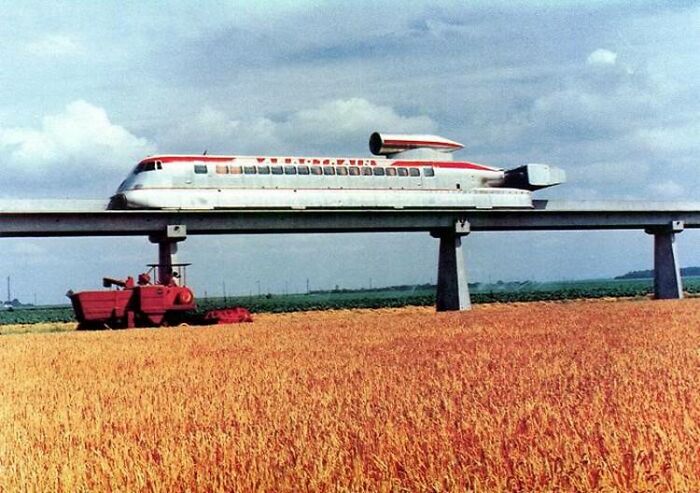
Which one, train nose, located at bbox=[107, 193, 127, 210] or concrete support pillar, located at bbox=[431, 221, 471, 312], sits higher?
train nose, located at bbox=[107, 193, 127, 210]

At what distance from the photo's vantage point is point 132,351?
67.5 feet

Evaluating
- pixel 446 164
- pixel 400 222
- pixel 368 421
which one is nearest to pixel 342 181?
pixel 400 222

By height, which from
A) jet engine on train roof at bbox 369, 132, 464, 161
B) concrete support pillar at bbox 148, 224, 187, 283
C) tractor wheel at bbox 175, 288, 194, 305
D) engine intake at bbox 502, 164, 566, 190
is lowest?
tractor wheel at bbox 175, 288, 194, 305

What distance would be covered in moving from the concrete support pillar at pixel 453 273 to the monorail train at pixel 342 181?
2.32 meters

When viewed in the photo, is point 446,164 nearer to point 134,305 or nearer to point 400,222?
point 400,222

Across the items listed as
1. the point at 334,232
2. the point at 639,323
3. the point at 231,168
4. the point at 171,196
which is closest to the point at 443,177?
the point at 334,232

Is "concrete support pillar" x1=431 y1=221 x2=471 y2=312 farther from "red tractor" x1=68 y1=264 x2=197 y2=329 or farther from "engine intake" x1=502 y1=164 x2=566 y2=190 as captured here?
"red tractor" x1=68 y1=264 x2=197 y2=329

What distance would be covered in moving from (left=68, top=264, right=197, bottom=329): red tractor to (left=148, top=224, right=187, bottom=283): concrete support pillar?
1.63 metres

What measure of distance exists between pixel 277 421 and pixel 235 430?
0.64 m

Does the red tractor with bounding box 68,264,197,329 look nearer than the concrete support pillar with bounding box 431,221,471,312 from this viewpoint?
Yes

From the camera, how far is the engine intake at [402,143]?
4669 cm


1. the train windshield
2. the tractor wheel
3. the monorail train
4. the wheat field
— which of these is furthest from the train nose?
the wheat field

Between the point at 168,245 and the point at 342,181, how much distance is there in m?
10.3

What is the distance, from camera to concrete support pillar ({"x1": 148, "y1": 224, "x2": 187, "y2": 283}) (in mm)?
39469
